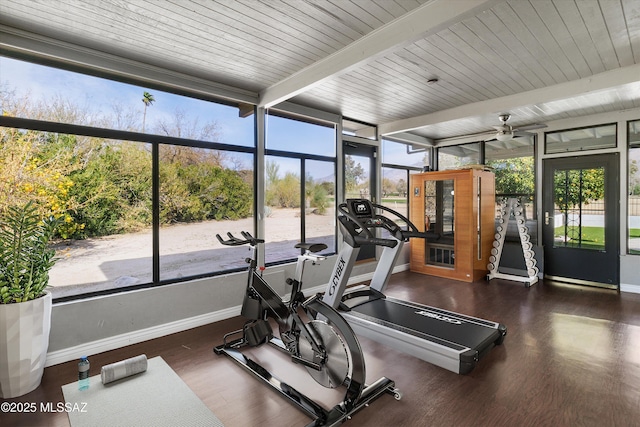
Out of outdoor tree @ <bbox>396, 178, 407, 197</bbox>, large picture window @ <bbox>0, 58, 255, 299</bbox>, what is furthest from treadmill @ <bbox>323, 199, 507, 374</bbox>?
outdoor tree @ <bbox>396, 178, 407, 197</bbox>

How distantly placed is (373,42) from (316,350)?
2554 millimetres

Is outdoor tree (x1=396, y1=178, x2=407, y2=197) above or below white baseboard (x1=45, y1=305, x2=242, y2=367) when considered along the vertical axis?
above

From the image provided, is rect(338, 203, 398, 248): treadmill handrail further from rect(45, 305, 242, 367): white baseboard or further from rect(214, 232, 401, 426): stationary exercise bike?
rect(45, 305, 242, 367): white baseboard

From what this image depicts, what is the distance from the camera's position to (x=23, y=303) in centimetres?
243

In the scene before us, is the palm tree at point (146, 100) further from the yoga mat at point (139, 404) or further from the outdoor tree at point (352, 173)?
the outdoor tree at point (352, 173)

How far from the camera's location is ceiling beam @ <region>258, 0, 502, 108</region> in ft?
7.26

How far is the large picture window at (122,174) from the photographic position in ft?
9.55

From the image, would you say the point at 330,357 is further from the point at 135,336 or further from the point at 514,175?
the point at 514,175

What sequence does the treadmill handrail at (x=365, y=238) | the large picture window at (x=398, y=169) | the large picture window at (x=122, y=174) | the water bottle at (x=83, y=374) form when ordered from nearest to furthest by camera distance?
the water bottle at (x=83, y=374), the treadmill handrail at (x=365, y=238), the large picture window at (x=122, y=174), the large picture window at (x=398, y=169)

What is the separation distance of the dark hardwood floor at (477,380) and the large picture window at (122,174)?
875 mm

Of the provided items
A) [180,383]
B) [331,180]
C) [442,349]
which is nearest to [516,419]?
[442,349]

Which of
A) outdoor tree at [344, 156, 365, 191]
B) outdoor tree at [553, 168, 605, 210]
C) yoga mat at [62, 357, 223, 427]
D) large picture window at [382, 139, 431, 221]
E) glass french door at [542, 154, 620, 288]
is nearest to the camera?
yoga mat at [62, 357, 223, 427]

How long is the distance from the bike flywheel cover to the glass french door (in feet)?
18.0

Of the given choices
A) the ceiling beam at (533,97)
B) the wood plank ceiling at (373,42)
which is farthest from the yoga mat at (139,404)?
the ceiling beam at (533,97)
